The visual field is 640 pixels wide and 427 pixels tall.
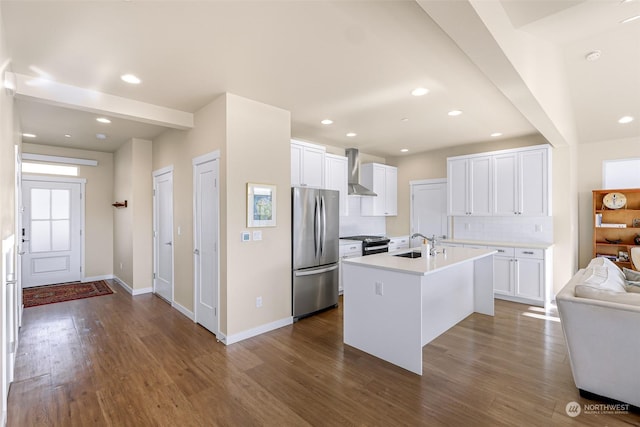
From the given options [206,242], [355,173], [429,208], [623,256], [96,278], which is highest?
[355,173]

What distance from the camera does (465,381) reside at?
8.25 ft

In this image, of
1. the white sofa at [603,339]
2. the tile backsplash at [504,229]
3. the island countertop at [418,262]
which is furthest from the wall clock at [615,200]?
the white sofa at [603,339]

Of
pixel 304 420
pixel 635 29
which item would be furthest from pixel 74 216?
pixel 635 29

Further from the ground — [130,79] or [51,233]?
[130,79]

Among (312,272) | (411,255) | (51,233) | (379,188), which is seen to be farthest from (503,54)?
(51,233)

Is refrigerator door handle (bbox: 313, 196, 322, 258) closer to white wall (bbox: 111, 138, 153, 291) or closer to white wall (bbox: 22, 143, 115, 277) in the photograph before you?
white wall (bbox: 111, 138, 153, 291)

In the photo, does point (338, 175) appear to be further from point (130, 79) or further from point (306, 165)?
point (130, 79)

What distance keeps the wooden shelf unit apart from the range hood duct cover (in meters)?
3.71

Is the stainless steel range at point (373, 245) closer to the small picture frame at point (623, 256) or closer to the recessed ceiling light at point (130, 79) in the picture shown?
the small picture frame at point (623, 256)

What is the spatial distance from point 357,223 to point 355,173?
1.09 m

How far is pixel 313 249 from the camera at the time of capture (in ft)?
13.5

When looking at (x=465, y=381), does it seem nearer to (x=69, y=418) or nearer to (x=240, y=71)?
(x=69, y=418)

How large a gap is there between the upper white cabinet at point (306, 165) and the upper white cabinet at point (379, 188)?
5.38 feet

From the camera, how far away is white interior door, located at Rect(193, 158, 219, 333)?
11.5ft
